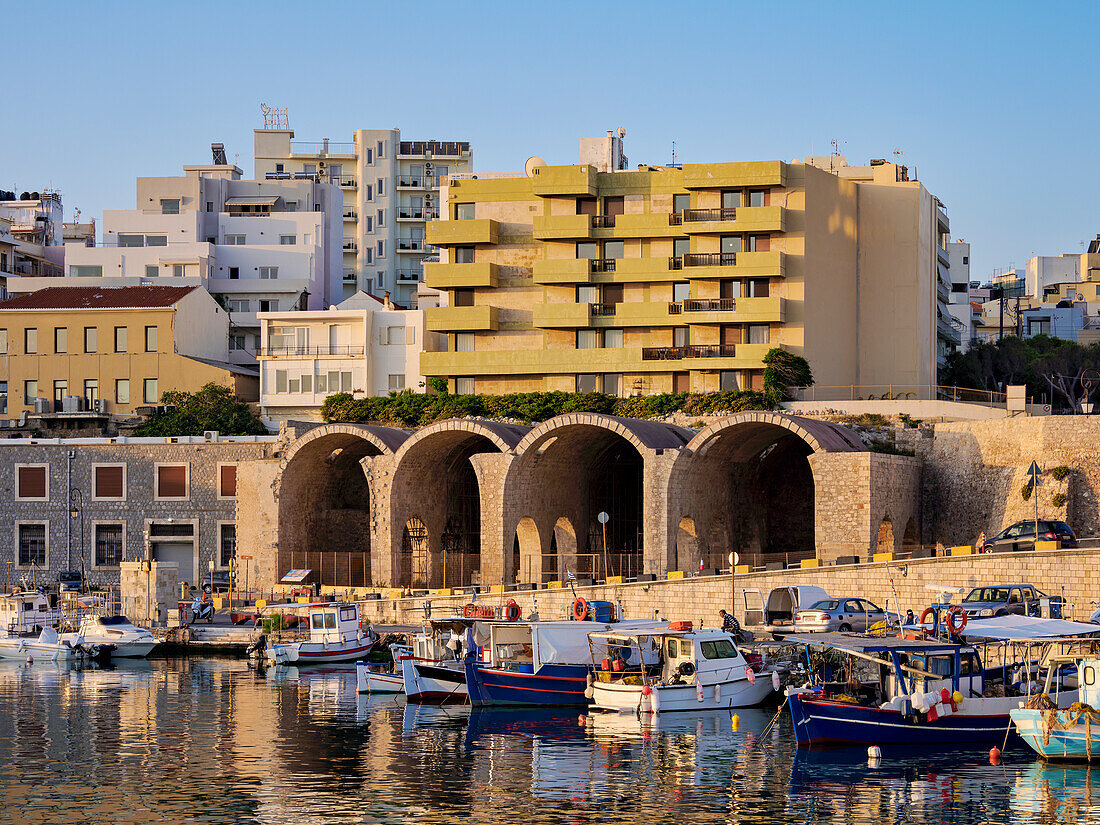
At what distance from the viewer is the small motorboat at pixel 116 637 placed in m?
53.6

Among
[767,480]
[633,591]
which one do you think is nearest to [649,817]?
[633,591]

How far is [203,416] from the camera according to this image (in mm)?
79062

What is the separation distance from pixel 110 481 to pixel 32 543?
4.91m

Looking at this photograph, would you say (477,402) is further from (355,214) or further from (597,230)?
(355,214)

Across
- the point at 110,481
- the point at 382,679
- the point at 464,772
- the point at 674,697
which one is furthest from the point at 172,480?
the point at 464,772

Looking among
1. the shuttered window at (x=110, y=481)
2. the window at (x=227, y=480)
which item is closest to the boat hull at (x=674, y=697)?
the window at (x=227, y=480)

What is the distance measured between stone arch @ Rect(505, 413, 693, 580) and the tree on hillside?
2025 centimetres

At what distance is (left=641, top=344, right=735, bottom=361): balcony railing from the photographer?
74938 millimetres

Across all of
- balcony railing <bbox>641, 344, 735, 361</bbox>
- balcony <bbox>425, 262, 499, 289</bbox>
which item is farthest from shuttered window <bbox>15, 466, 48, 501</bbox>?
balcony railing <bbox>641, 344, 735, 361</bbox>

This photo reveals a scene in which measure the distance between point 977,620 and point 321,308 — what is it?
65599 mm

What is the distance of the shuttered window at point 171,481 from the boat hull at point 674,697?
1546 inches

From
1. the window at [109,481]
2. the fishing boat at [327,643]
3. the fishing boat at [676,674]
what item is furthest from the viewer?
the window at [109,481]

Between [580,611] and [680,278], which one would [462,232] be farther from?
[580,611]

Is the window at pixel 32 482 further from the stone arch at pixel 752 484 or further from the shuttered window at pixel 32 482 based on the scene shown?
the stone arch at pixel 752 484
